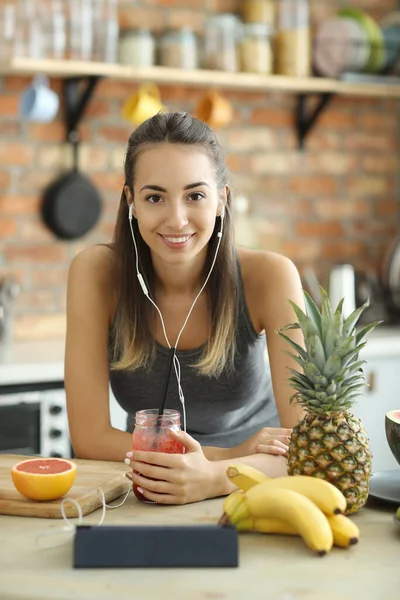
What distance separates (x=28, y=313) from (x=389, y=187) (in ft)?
5.70

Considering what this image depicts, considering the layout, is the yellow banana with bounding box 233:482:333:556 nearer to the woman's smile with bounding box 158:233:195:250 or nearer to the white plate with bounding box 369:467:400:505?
the white plate with bounding box 369:467:400:505

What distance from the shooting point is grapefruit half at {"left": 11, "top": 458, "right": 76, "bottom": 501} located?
4.40 ft

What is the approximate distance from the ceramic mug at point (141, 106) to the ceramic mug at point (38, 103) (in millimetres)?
277

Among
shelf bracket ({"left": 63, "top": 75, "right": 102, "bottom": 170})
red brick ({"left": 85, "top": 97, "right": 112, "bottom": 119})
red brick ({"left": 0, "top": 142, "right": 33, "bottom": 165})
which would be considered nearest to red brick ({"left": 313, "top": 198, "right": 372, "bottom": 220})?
red brick ({"left": 85, "top": 97, "right": 112, "bottom": 119})

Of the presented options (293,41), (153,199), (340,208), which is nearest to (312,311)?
(153,199)

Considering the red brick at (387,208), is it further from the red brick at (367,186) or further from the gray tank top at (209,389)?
the gray tank top at (209,389)

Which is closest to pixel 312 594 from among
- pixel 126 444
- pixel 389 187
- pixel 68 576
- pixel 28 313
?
pixel 68 576

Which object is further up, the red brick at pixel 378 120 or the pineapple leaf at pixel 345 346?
the red brick at pixel 378 120

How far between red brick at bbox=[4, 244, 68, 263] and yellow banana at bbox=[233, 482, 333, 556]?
2155mm

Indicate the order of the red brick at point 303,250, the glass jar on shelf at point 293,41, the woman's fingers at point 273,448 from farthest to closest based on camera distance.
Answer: the red brick at point 303,250, the glass jar on shelf at point 293,41, the woman's fingers at point 273,448

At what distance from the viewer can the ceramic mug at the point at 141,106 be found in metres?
3.17

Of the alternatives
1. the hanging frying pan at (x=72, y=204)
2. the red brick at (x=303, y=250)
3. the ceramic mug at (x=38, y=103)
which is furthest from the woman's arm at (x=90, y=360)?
the red brick at (x=303, y=250)

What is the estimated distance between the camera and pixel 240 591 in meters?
1.05

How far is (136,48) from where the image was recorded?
125 inches
